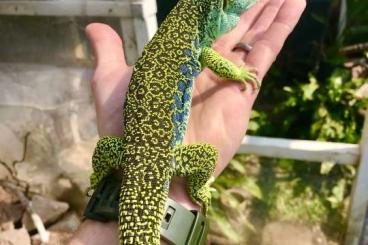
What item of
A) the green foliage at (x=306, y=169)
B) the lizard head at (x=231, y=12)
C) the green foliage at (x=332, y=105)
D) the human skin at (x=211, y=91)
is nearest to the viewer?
the human skin at (x=211, y=91)

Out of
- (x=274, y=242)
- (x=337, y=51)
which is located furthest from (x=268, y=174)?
(x=337, y=51)

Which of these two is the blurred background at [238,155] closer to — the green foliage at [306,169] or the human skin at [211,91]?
the green foliage at [306,169]

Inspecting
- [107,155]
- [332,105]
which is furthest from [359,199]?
[107,155]

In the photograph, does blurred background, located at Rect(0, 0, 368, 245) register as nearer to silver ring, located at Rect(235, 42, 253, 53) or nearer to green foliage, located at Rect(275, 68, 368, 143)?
green foliage, located at Rect(275, 68, 368, 143)

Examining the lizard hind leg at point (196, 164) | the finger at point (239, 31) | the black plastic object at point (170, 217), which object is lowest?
the black plastic object at point (170, 217)

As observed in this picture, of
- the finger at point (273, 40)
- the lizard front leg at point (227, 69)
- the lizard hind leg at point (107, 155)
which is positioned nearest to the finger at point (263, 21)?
the finger at point (273, 40)

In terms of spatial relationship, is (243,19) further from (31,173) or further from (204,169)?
(31,173)

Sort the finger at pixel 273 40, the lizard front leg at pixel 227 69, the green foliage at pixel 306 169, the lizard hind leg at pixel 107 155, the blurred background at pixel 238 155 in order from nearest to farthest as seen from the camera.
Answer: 1. the lizard hind leg at pixel 107 155
2. the lizard front leg at pixel 227 69
3. the finger at pixel 273 40
4. the blurred background at pixel 238 155
5. the green foliage at pixel 306 169
